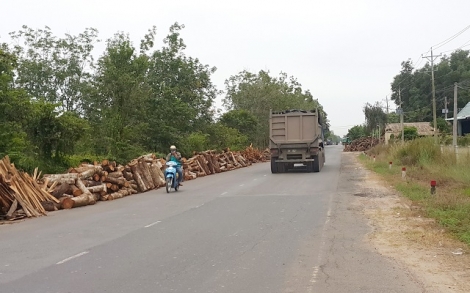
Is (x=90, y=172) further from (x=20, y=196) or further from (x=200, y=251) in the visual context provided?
(x=200, y=251)

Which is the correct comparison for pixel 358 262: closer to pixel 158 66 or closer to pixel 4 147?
pixel 4 147

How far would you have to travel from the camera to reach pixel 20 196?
40.8 ft

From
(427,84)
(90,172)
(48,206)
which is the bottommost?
(48,206)

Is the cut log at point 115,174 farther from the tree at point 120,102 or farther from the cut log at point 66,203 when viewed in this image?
the tree at point 120,102

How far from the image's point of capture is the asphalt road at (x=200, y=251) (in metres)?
5.82

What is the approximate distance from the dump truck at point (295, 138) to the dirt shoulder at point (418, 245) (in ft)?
39.0

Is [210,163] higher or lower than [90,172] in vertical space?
lower

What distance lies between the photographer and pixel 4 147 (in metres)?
16.8

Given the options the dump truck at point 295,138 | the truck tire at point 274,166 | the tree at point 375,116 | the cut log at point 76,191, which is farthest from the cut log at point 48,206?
the tree at point 375,116

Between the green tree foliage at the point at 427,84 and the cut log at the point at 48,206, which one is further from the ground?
the green tree foliage at the point at 427,84

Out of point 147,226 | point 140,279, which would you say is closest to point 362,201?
point 147,226

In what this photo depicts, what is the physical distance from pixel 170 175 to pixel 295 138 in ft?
32.4

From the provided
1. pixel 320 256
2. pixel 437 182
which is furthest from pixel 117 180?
pixel 437 182

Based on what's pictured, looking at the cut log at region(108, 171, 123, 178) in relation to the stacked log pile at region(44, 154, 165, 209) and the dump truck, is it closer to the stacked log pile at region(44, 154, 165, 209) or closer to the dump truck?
the stacked log pile at region(44, 154, 165, 209)
